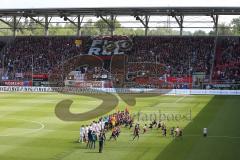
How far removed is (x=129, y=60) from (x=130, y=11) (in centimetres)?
777

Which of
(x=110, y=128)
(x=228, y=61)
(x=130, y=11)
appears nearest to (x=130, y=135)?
(x=110, y=128)

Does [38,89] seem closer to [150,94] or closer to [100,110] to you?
[150,94]

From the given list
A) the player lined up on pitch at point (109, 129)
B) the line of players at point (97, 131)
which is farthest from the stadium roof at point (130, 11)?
the line of players at point (97, 131)

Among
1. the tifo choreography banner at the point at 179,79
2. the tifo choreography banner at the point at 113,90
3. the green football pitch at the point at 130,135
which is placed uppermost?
the tifo choreography banner at the point at 179,79

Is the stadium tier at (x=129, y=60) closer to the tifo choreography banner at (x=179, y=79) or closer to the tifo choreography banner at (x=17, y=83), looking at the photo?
the tifo choreography banner at (x=179, y=79)

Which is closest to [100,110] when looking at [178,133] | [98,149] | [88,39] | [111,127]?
[111,127]

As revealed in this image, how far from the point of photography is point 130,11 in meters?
78.8

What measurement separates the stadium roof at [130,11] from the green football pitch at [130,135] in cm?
2419

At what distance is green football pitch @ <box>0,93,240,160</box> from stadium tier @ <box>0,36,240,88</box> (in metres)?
18.4

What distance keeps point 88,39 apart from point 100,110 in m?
38.8

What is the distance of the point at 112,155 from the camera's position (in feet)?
90.3

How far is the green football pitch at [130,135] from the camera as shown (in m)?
27.7

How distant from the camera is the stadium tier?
73.8 metres

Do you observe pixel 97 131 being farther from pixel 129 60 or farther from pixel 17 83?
pixel 17 83
